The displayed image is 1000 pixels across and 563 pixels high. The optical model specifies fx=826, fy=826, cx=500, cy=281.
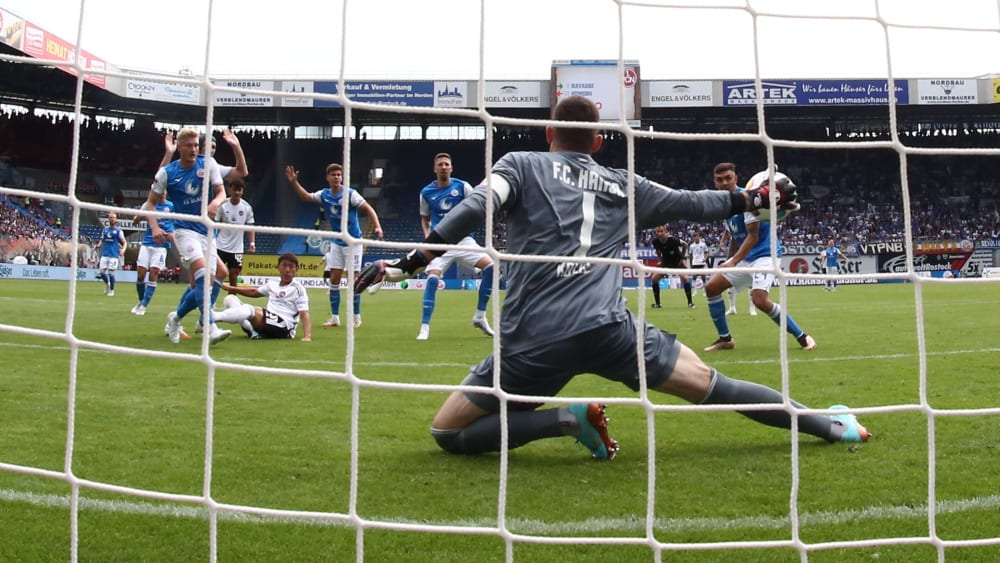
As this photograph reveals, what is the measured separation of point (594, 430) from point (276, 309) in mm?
5541

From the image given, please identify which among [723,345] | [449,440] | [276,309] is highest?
[276,309]

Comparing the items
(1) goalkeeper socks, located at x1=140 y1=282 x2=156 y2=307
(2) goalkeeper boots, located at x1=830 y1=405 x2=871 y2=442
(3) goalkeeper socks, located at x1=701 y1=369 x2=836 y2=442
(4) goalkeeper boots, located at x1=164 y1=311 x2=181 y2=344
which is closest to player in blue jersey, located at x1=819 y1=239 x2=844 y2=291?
(1) goalkeeper socks, located at x1=140 y1=282 x2=156 y2=307

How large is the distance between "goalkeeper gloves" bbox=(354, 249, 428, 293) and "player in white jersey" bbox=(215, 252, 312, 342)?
5.27m

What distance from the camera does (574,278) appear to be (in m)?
3.24

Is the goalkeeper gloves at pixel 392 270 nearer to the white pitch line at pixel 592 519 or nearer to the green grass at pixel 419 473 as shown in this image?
the green grass at pixel 419 473

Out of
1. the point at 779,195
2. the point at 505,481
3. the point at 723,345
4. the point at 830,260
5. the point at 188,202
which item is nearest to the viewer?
the point at 505,481

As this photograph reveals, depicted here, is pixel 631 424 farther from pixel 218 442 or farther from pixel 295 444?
pixel 218 442

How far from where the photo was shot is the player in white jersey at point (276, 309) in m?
8.16

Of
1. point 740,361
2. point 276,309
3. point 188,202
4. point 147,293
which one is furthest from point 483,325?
point 147,293

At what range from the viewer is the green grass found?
2.52 metres

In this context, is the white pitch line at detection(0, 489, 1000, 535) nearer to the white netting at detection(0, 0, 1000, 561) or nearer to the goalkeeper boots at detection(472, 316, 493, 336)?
the white netting at detection(0, 0, 1000, 561)

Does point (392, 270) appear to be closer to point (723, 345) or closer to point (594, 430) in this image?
point (594, 430)

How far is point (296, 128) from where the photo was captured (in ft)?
116

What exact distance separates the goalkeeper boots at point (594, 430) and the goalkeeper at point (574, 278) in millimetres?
25
